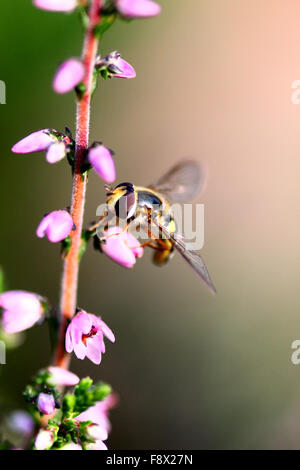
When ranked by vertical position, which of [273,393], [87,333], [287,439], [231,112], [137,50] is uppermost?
[137,50]

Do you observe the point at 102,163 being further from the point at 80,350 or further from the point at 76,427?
the point at 76,427

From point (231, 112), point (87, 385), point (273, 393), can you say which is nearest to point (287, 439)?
point (273, 393)

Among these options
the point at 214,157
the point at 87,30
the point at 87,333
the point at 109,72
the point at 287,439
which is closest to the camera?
the point at 87,30

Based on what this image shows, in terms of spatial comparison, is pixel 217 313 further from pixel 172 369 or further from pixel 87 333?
pixel 87 333

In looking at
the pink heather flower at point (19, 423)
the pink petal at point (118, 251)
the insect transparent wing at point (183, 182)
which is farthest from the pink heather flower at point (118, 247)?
the pink heather flower at point (19, 423)
